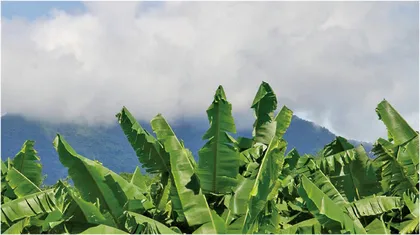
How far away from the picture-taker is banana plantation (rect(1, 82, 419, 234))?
6695 mm

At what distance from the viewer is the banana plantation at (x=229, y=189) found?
6695mm

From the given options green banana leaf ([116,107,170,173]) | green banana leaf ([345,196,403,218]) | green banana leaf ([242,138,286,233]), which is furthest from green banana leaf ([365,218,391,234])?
green banana leaf ([116,107,170,173])

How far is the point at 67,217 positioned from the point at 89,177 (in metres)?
0.61

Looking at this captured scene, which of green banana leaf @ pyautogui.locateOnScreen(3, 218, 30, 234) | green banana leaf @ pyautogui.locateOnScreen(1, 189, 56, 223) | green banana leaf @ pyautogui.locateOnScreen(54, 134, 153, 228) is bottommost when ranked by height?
green banana leaf @ pyautogui.locateOnScreen(3, 218, 30, 234)

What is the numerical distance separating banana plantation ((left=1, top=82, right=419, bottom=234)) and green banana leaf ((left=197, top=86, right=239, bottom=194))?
0.05 ft

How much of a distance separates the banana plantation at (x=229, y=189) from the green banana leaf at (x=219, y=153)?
0.05ft

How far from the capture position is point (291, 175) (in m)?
8.72

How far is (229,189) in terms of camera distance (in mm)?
7488

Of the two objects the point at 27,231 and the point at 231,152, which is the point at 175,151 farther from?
the point at 27,231

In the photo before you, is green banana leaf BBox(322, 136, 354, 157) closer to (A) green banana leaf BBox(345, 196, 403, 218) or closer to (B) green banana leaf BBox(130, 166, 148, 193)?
(A) green banana leaf BBox(345, 196, 403, 218)

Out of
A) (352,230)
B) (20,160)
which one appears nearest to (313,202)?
(352,230)

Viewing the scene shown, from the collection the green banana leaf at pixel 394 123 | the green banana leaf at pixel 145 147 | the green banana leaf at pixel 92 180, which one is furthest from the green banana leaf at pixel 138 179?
the green banana leaf at pixel 394 123

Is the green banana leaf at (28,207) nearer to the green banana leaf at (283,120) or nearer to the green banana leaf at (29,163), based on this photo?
the green banana leaf at (29,163)

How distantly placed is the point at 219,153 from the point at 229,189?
0.60m
